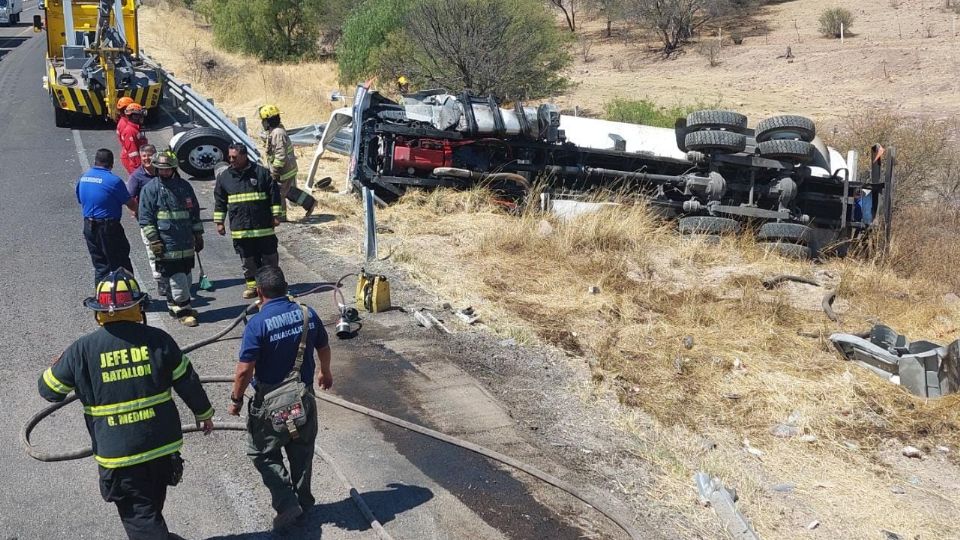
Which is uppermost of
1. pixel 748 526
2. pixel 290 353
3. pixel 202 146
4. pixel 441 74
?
pixel 441 74

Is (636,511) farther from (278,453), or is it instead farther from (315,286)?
(315,286)

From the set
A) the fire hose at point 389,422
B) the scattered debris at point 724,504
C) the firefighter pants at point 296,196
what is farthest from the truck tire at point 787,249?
the fire hose at point 389,422

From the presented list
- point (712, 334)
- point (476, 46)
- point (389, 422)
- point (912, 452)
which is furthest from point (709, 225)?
point (476, 46)

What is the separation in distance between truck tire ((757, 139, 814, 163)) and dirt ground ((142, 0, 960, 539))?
144 centimetres

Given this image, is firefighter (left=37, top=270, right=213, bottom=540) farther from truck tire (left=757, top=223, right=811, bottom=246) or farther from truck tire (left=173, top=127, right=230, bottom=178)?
truck tire (left=173, top=127, right=230, bottom=178)

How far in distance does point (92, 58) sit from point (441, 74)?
8.21 metres

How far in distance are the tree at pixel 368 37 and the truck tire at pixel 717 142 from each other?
1447 centimetres

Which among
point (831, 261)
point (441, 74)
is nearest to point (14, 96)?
point (441, 74)

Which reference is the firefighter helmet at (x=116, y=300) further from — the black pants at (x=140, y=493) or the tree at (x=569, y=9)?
the tree at (x=569, y=9)

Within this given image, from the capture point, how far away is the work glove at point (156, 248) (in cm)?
816

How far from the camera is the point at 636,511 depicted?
5.46 meters

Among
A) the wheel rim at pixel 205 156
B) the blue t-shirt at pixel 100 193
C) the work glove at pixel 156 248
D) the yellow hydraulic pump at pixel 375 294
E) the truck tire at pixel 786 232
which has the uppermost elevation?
the wheel rim at pixel 205 156

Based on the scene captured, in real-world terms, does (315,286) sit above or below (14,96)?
below

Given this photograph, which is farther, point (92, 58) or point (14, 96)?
point (14, 96)
